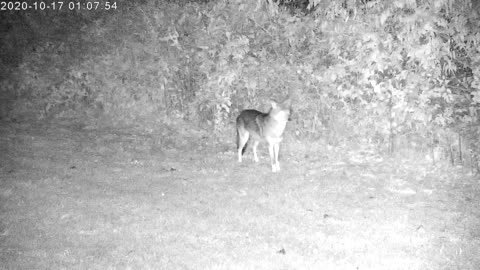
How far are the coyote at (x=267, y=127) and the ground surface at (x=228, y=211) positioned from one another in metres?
0.33

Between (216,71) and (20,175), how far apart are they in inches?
220

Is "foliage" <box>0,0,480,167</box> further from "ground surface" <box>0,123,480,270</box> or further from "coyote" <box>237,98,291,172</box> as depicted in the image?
"coyote" <box>237,98,291,172</box>

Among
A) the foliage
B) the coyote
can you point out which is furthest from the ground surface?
the foliage

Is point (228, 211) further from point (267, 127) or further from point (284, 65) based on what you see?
point (284, 65)

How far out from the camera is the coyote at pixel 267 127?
9.59m

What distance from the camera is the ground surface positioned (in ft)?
17.3

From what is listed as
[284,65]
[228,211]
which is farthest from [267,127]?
[228,211]

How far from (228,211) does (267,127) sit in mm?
3276

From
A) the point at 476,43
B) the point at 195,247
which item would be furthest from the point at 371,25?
the point at 195,247

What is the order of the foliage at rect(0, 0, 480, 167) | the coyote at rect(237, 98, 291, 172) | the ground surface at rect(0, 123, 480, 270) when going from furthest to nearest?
the coyote at rect(237, 98, 291, 172) → the foliage at rect(0, 0, 480, 167) → the ground surface at rect(0, 123, 480, 270)

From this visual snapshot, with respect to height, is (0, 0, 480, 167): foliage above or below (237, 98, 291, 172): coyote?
above

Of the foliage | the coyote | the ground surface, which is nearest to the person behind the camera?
→ the ground surface

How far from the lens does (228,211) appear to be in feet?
22.6

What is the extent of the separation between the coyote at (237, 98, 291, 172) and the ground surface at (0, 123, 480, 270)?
1.09 ft
